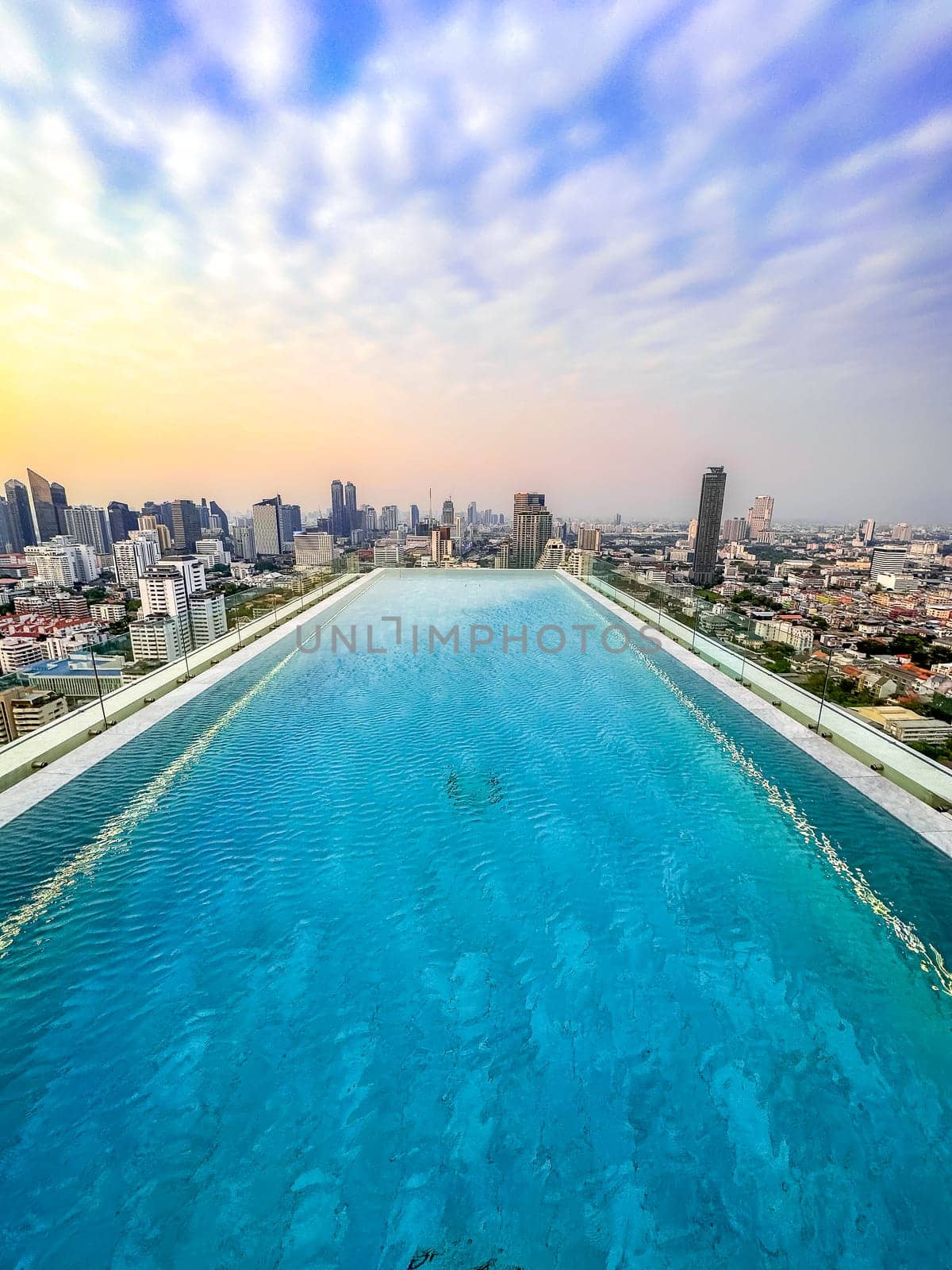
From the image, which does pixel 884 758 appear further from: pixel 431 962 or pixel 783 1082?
pixel 431 962

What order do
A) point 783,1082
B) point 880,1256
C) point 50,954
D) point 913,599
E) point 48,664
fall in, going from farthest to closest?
point 913,599 < point 48,664 < point 50,954 < point 783,1082 < point 880,1256

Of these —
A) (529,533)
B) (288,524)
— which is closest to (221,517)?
(288,524)

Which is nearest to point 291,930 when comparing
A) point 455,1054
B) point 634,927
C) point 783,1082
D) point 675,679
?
point 455,1054

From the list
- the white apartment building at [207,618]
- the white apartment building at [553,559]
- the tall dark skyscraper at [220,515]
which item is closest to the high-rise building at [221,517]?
the tall dark skyscraper at [220,515]

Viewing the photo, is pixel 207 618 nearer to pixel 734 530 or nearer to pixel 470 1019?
pixel 470 1019

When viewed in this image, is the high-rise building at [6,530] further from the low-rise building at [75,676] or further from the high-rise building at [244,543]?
the low-rise building at [75,676]

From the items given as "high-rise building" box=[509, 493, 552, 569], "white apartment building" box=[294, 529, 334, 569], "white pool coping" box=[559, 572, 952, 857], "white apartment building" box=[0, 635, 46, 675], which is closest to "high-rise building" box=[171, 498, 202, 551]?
"white apartment building" box=[294, 529, 334, 569]
